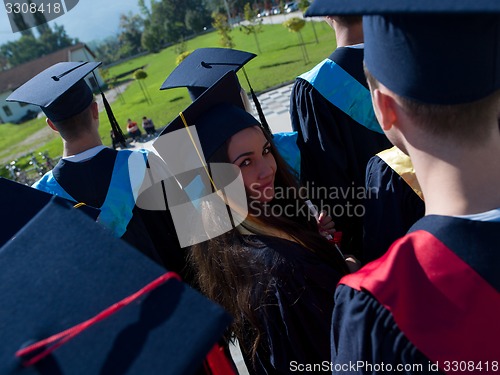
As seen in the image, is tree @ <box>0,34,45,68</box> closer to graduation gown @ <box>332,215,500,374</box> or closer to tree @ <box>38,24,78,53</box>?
tree @ <box>38,24,78,53</box>

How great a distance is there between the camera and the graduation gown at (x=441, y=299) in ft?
2.72

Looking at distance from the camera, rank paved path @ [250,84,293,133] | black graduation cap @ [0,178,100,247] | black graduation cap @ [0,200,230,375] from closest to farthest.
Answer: black graduation cap @ [0,200,230,375] → black graduation cap @ [0,178,100,247] → paved path @ [250,84,293,133]

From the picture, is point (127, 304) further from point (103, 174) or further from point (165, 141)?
point (103, 174)

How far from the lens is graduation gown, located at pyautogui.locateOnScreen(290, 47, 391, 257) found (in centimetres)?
218

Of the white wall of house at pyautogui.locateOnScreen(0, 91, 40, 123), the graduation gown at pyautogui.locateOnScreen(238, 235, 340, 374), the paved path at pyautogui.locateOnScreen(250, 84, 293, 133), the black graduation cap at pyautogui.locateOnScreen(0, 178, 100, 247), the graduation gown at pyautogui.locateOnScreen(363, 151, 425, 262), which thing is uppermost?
the black graduation cap at pyautogui.locateOnScreen(0, 178, 100, 247)

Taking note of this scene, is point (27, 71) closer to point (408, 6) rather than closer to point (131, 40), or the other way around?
point (131, 40)

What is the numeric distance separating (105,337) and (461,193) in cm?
78

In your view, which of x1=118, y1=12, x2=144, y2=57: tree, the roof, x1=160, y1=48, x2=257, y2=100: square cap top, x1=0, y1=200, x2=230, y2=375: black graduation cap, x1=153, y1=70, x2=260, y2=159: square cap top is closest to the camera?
x1=0, y1=200, x2=230, y2=375: black graduation cap

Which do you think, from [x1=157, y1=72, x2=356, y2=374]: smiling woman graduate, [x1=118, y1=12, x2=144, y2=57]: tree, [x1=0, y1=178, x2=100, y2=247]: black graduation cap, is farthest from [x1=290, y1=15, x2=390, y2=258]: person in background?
[x1=118, y1=12, x2=144, y2=57]: tree

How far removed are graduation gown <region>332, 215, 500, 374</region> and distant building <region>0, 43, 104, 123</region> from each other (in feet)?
138

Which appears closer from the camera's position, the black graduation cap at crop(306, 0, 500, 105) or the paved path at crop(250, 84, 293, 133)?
the black graduation cap at crop(306, 0, 500, 105)

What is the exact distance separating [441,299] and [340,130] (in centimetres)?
154

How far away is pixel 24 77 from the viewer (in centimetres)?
4338

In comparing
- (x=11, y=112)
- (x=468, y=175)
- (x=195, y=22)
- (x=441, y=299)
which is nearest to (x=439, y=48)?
(x=468, y=175)
